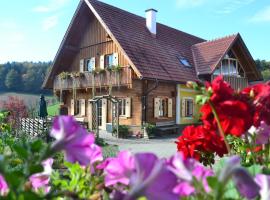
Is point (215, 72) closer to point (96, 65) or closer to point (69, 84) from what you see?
point (96, 65)

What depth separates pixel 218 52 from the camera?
21.7m

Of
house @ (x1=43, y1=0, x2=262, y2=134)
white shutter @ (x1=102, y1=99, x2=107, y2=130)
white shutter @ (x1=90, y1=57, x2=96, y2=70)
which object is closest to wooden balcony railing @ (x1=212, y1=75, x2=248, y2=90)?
house @ (x1=43, y1=0, x2=262, y2=134)

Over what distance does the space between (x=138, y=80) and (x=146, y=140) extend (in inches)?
128

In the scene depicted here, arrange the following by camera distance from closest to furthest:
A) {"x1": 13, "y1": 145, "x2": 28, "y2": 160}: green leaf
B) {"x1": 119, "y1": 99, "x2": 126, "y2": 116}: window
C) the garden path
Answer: {"x1": 13, "y1": 145, "x2": 28, "y2": 160}: green leaf → the garden path → {"x1": 119, "y1": 99, "x2": 126, "y2": 116}: window

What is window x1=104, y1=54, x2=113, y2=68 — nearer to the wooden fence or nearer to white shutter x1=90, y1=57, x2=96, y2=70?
white shutter x1=90, y1=57, x2=96, y2=70

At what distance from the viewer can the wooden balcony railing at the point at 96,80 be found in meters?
18.1

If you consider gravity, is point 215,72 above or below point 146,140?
above

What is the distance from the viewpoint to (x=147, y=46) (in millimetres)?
20172

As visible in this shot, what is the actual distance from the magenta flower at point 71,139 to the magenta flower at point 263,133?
57cm

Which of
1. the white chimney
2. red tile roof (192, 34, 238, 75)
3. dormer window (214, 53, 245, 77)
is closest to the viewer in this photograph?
red tile roof (192, 34, 238, 75)

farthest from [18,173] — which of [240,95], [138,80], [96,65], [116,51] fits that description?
[96,65]

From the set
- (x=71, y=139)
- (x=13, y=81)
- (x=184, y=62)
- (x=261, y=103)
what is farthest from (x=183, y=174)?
(x=13, y=81)

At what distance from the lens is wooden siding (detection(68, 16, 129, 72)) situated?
65.8 feet

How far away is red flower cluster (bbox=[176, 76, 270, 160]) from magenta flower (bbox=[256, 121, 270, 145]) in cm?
5
